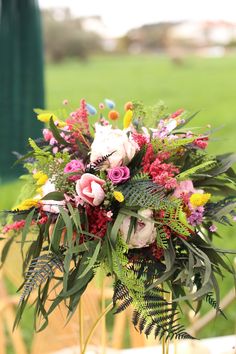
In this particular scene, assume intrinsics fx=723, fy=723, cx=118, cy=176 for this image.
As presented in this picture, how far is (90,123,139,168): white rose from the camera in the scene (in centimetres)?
129

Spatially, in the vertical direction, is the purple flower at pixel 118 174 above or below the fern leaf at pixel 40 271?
above

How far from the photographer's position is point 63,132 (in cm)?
140

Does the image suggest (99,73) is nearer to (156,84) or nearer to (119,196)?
(156,84)

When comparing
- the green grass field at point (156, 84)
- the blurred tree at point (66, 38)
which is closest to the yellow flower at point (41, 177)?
the green grass field at point (156, 84)

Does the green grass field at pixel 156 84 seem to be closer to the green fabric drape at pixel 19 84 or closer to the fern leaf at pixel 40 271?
the green fabric drape at pixel 19 84

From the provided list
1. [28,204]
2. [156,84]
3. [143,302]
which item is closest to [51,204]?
[28,204]

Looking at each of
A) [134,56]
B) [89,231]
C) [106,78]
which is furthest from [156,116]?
[134,56]

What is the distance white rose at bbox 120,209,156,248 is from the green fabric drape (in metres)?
3.92

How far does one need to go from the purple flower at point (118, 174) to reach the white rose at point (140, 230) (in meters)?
0.07

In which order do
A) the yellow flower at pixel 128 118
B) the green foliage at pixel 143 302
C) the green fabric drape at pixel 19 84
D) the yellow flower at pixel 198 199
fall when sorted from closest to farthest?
the green foliage at pixel 143 302 → the yellow flower at pixel 198 199 → the yellow flower at pixel 128 118 → the green fabric drape at pixel 19 84

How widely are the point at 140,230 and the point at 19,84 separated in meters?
4.07

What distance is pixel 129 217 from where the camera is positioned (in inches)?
49.8

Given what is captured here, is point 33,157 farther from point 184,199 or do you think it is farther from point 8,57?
point 8,57

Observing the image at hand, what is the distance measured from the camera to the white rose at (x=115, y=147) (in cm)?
129
